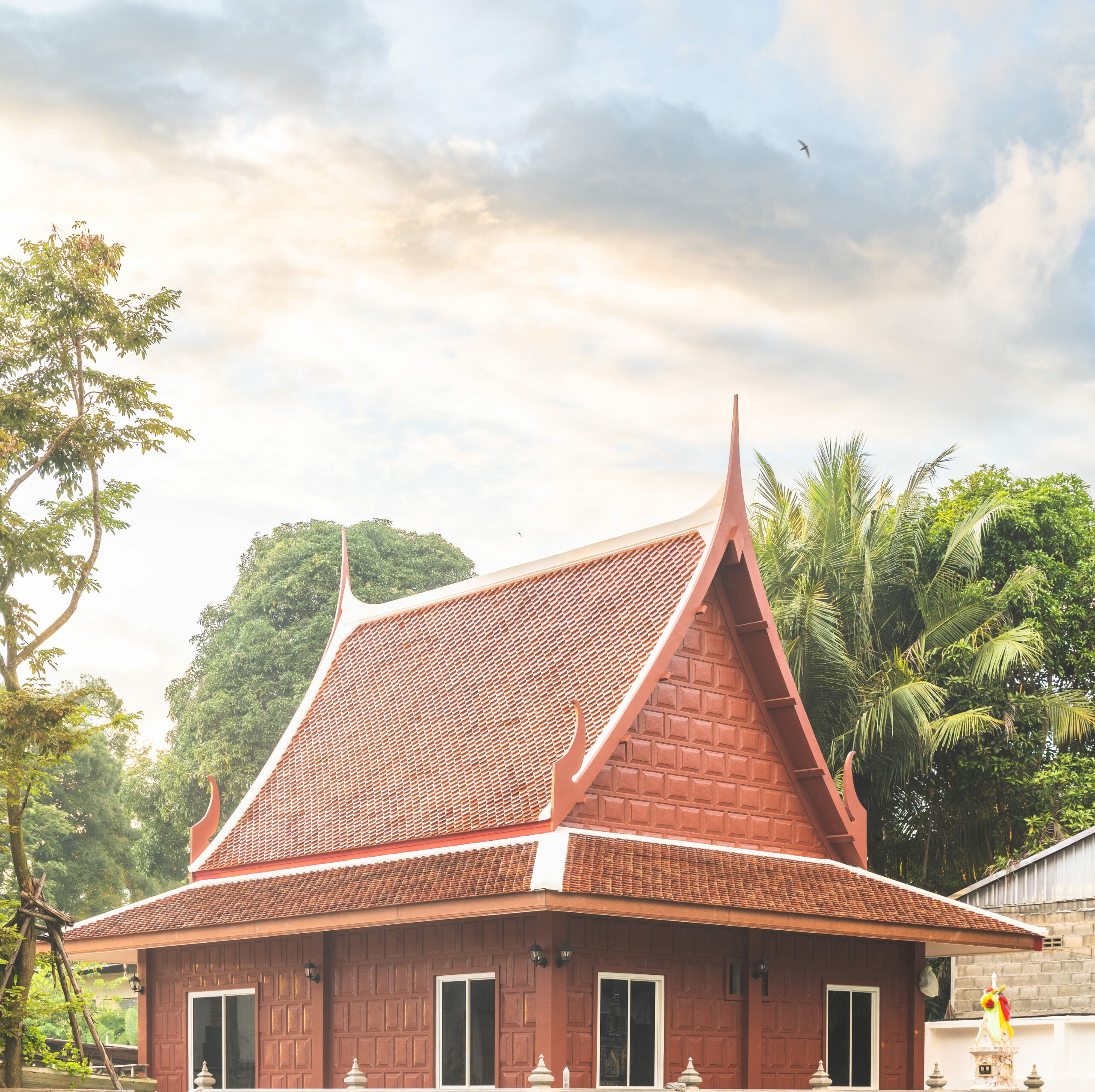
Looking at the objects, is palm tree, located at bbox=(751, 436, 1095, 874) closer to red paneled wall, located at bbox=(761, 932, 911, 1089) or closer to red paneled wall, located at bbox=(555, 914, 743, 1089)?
red paneled wall, located at bbox=(761, 932, 911, 1089)

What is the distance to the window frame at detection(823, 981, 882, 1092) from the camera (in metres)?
14.9

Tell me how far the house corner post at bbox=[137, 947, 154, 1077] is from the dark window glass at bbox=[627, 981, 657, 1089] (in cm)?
666

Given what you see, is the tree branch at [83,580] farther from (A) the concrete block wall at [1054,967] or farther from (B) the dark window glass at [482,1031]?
(A) the concrete block wall at [1054,967]

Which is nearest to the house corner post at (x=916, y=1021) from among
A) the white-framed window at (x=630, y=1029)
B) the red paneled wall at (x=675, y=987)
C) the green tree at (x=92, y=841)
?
the red paneled wall at (x=675, y=987)

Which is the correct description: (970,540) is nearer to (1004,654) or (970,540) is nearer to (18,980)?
(1004,654)

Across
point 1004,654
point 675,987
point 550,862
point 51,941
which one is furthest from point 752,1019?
point 1004,654

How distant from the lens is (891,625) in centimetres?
2775

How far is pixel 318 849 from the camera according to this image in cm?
1611

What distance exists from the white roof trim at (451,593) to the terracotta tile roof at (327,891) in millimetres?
1369

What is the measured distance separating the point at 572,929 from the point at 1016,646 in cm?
→ 1395

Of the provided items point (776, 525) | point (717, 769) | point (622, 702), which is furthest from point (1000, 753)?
point (622, 702)

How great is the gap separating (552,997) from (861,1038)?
4.51m

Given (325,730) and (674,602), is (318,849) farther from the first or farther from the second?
(674,602)

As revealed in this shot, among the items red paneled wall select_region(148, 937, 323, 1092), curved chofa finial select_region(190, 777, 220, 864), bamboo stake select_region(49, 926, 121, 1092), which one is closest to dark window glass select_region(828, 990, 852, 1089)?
red paneled wall select_region(148, 937, 323, 1092)
